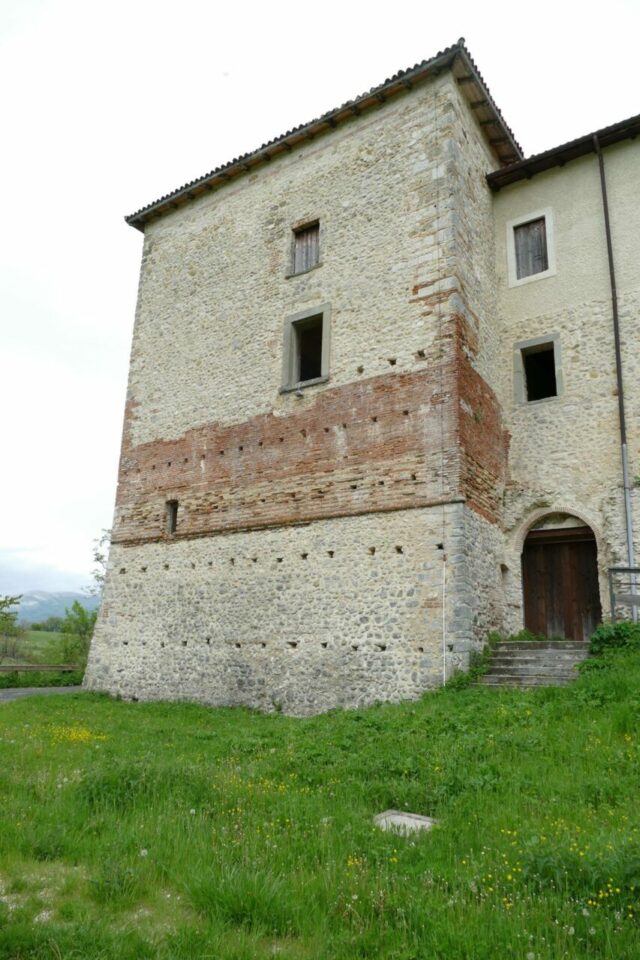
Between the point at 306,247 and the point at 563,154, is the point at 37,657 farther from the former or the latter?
the point at 563,154

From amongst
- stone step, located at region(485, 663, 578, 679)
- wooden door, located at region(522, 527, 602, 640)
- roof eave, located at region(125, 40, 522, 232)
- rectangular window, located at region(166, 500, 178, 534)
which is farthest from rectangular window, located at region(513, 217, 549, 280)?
rectangular window, located at region(166, 500, 178, 534)

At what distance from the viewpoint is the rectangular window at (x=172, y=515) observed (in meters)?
13.6

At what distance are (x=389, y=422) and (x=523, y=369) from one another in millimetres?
3270

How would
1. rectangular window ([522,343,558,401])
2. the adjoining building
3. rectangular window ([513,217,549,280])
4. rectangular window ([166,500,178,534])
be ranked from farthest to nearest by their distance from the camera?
rectangular window ([166,500,178,534]) → rectangular window ([522,343,558,401]) → rectangular window ([513,217,549,280]) → the adjoining building

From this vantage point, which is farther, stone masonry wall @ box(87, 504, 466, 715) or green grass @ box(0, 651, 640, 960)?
stone masonry wall @ box(87, 504, 466, 715)

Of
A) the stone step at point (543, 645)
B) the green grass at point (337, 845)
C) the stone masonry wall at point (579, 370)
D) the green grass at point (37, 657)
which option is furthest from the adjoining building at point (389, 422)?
the green grass at point (37, 657)

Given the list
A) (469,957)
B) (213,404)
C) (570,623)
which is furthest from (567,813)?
(213,404)

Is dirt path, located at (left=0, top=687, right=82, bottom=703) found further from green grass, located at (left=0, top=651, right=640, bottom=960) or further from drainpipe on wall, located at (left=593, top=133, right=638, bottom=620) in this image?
drainpipe on wall, located at (left=593, top=133, right=638, bottom=620)

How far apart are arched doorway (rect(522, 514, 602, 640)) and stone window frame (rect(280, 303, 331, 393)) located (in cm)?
481

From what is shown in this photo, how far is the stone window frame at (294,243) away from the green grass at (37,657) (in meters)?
12.3

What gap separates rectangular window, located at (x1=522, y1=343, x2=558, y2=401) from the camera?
13.0 meters

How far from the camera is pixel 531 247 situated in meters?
13.0

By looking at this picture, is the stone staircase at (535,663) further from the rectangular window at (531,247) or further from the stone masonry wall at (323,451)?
the rectangular window at (531,247)

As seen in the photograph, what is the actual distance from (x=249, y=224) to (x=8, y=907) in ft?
44.8
